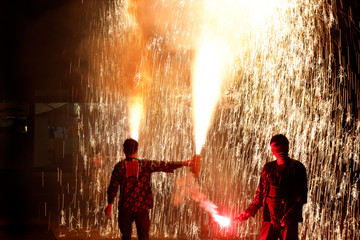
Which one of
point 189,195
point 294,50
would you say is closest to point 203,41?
point 294,50

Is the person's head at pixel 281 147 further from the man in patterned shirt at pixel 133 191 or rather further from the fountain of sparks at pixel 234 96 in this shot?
the fountain of sparks at pixel 234 96

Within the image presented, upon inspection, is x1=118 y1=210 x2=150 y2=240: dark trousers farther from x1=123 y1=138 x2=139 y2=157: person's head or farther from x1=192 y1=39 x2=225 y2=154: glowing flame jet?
x1=192 y1=39 x2=225 y2=154: glowing flame jet

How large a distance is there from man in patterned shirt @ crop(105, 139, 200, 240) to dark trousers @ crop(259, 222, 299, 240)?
3.41ft

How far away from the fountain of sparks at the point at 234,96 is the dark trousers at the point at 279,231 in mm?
2227

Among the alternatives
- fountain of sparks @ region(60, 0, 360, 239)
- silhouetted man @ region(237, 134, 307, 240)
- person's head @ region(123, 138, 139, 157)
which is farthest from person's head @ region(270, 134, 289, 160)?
fountain of sparks @ region(60, 0, 360, 239)

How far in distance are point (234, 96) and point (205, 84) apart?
3.00 metres

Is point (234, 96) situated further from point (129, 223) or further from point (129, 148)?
point (129, 223)

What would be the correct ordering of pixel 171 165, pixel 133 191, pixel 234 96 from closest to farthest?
pixel 133 191 → pixel 171 165 → pixel 234 96

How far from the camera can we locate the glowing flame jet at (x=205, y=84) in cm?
514

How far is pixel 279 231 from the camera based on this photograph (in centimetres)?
342

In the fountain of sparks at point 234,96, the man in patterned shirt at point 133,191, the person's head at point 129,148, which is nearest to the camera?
the man in patterned shirt at point 133,191

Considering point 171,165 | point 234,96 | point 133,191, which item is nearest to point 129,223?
point 133,191

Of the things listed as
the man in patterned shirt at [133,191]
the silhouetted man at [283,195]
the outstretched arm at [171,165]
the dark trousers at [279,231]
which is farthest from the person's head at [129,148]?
the dark trousers at [279,231]

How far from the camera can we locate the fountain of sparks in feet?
24.5
